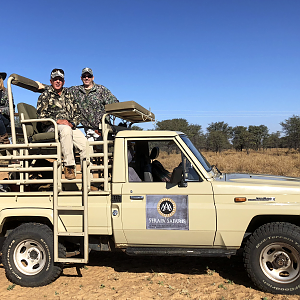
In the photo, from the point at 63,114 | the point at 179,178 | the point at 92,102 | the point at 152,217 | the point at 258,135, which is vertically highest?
the point at 258,135

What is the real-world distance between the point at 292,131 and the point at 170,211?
1669 inches

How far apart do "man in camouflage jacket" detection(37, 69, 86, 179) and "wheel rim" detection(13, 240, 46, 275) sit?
3.44 ft

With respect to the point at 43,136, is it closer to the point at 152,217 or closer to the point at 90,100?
the point at 90,100

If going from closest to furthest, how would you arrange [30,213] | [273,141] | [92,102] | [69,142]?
[30,213], [69,142], [92,102], [273,141]

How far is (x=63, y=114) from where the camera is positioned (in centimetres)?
501

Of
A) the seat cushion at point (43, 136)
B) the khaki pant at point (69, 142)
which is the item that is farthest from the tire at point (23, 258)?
the seat cushion at point (43, 136)

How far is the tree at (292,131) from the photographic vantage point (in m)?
39.9

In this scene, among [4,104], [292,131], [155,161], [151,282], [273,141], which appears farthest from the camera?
[273,141]

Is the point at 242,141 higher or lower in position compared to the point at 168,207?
higher

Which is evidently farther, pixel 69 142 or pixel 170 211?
pixel 69 142

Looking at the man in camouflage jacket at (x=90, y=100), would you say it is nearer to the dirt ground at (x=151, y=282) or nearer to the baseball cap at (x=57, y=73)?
the baseball cap at (x=57, y=73)

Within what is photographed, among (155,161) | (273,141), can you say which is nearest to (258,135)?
(273,141)

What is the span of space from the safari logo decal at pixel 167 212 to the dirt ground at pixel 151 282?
846mm

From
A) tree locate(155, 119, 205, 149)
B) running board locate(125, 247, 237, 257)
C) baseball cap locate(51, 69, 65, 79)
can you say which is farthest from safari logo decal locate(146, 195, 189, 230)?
tree locate(155, 119, 205, 149)
